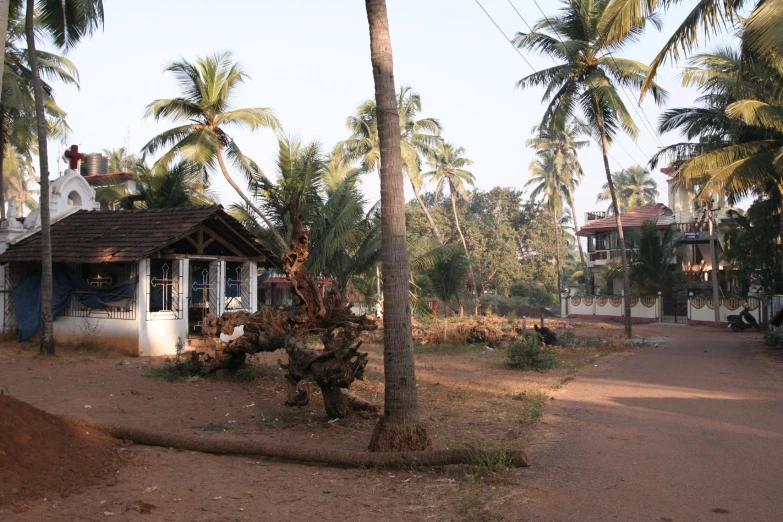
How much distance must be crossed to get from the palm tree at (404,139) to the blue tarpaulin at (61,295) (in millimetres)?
14728

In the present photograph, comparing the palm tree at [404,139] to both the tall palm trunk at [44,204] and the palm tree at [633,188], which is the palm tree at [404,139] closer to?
the tall palm trunk at [44,204]

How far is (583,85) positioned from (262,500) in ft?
66.4

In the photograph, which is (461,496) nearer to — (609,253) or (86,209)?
(86,209)

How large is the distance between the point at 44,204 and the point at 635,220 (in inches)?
1413

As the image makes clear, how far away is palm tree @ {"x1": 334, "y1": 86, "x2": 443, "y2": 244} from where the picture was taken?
29391mm

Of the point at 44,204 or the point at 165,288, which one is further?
the point at 165,288

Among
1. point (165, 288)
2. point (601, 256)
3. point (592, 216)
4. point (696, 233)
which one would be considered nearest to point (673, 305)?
point (696, 233)

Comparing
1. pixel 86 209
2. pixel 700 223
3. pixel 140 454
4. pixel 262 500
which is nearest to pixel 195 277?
pixel 86 209

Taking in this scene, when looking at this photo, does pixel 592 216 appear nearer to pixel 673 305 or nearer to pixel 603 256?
pixel 603 256

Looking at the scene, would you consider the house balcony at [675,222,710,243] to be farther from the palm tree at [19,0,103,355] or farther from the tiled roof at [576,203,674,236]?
the palm tree at [19,0,103,355]

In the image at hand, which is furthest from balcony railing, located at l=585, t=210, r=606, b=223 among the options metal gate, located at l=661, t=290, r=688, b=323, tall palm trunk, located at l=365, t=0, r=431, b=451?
tall palm trunk, located at l=365, t=0, r=431, b=451

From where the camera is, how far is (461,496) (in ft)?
18.7

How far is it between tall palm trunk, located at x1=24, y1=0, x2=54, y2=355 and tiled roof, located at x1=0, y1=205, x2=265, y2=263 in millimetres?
848

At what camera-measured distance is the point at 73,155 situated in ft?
64.5
